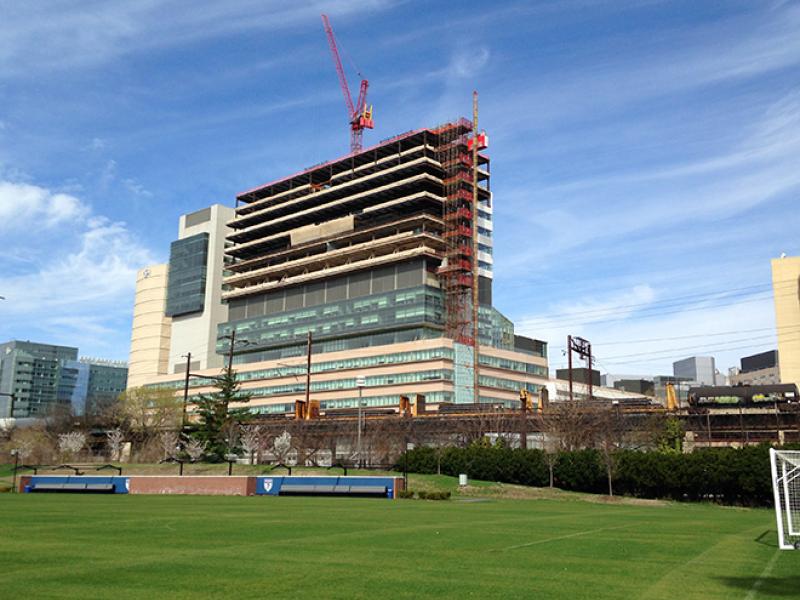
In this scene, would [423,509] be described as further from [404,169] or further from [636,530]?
[404,169]

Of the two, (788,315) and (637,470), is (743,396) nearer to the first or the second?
(637,470)

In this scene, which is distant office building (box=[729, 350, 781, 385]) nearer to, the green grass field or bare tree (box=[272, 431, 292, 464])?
bare tree (box=[272, 431, 292, 464])

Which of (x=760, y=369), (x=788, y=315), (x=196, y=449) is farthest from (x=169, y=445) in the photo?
(x=760, y=369)

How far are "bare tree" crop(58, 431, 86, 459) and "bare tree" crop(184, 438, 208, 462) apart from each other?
68.6 feet

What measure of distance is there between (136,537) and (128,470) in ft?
180

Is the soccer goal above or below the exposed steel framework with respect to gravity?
below

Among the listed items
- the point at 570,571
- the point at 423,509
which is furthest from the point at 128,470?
the point at 570,571

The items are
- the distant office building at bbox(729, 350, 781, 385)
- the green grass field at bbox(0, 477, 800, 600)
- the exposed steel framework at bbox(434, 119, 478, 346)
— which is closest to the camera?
the green grass field at bbox(0, 477, 800, 600)

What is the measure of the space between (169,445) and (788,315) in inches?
4024

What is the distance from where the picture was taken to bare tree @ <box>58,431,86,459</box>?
92938mm

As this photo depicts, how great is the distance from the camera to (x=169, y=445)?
86.9 meters

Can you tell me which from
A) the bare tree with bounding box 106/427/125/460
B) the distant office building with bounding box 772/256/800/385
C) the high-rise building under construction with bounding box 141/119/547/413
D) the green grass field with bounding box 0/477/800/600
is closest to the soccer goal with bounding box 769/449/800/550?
the green grass field with bounding box 0/477/800/600

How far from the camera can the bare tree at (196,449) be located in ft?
260

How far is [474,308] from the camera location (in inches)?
6033
